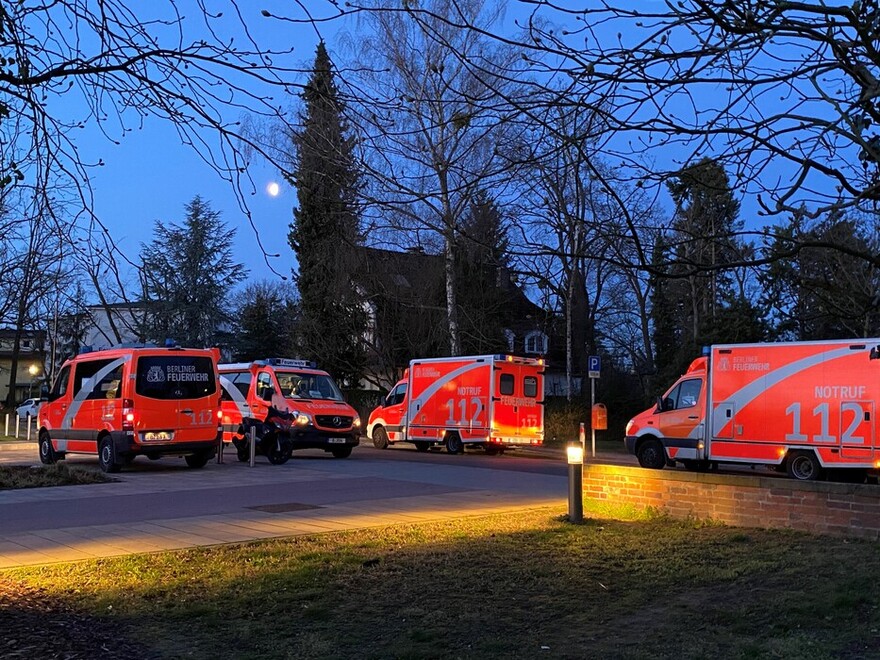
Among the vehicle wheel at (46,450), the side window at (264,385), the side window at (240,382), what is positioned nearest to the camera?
the vehicle wheel at (46,450)

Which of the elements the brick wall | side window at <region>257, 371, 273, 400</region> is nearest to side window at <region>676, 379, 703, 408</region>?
the brick wall

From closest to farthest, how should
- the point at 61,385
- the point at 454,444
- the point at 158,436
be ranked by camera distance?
the point at 158,436 → the point at 61,385 → the point at 454,444

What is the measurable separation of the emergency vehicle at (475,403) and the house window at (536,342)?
49.9ft

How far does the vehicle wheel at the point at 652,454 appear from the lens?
815 inches

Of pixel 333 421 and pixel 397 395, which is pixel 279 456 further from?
pixel 397 395

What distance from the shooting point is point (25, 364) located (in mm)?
81125

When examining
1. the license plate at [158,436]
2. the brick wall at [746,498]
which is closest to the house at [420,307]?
the license plate at [158,436]

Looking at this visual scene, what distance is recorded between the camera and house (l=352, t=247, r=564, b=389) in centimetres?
3494

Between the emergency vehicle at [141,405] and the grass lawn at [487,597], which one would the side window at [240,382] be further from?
the grass lawn at [487,597]

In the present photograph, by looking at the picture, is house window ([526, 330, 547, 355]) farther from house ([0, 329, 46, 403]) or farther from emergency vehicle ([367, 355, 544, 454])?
house ([0, 329, 46, 403])

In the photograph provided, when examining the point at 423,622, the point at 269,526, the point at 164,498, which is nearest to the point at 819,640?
the point at 423,622

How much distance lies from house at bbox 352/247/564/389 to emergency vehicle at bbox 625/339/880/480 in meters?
14.3

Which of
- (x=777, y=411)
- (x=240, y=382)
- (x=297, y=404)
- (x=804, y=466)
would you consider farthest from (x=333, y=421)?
(x=804, y=466)

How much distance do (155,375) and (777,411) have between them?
41.8ft
